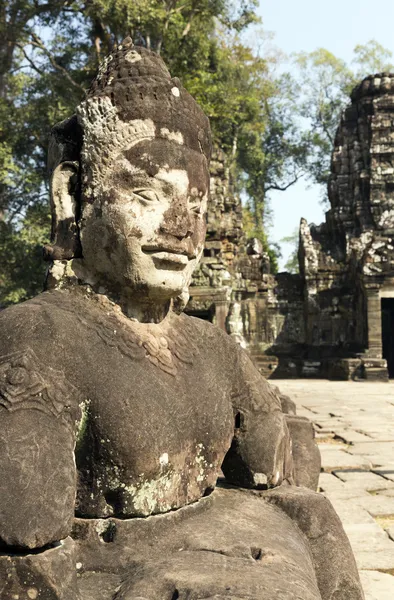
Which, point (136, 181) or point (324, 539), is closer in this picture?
point (136, 181)

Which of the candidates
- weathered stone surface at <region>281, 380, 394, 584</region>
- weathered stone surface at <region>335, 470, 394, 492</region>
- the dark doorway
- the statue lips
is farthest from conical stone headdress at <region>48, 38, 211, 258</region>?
the dark doorway

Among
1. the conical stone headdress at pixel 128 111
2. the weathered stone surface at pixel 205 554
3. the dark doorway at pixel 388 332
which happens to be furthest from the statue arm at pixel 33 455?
the dark doorway at pixel 388 332

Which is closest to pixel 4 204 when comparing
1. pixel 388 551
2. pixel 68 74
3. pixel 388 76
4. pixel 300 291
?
pixel 68 74

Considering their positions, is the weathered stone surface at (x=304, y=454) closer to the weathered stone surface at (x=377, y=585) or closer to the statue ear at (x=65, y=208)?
the weathered stone surface at (x=377, y=585)

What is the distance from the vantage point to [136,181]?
199cm

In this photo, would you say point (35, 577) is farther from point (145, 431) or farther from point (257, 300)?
point (257, 300)

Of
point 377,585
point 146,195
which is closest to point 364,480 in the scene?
point 377,585

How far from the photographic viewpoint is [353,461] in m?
5.77

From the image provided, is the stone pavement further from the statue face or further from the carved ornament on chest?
the statue face

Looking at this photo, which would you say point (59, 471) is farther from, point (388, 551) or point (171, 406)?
point (388, 551)

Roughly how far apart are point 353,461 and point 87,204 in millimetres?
4440

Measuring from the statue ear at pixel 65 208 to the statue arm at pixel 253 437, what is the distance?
29.1 inches

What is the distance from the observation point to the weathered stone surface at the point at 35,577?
57.8 inches

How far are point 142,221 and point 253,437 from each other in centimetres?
87
